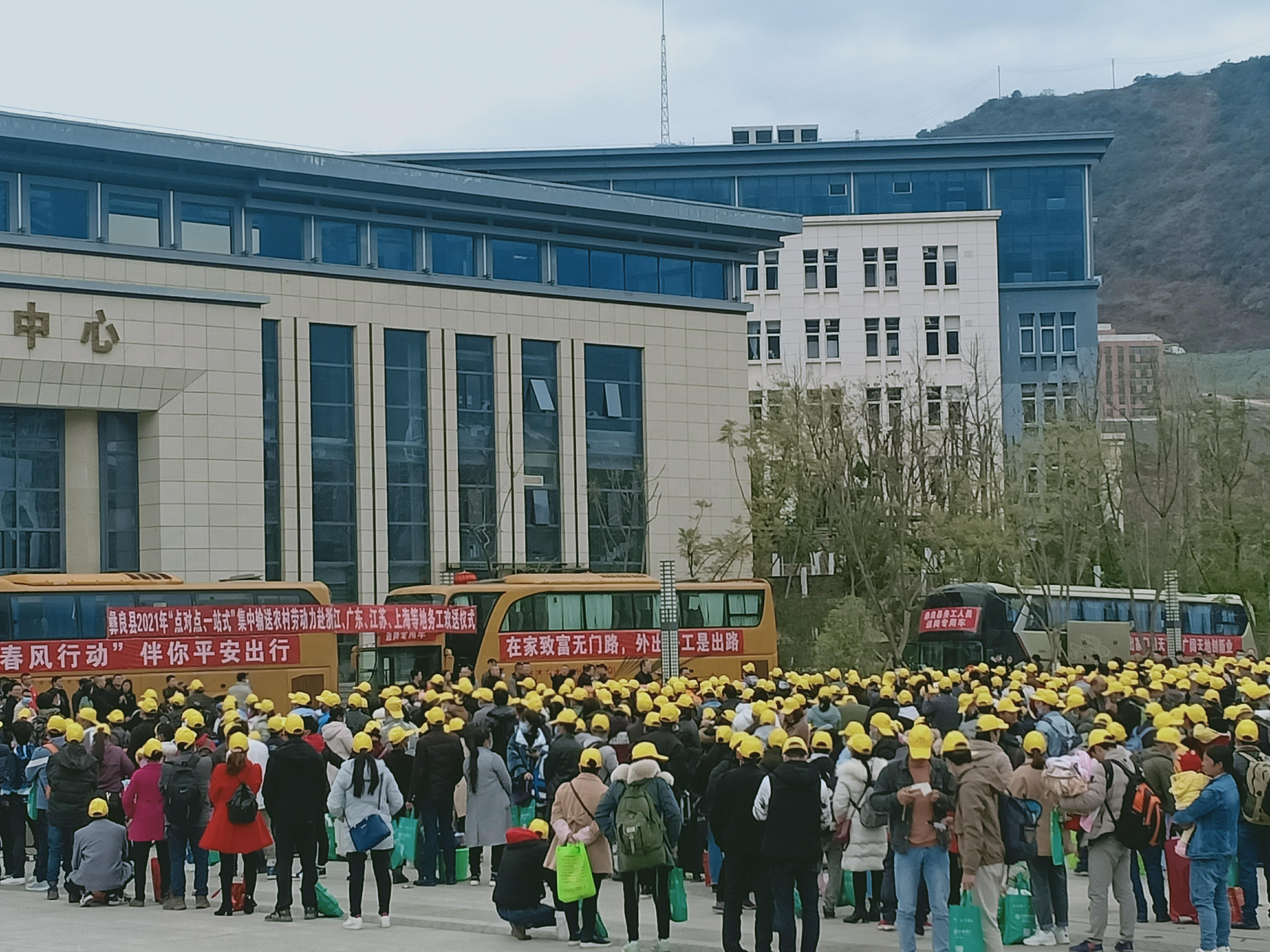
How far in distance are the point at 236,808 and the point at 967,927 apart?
7.35 metres

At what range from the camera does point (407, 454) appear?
181 ft

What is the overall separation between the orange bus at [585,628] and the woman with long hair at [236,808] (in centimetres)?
2165

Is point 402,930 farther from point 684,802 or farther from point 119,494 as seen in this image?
point 119,494

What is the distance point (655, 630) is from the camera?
4275 centimetres

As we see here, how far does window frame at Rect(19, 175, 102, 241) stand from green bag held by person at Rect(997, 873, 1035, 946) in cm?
3902

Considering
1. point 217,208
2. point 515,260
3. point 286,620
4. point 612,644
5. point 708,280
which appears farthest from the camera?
point 708,280

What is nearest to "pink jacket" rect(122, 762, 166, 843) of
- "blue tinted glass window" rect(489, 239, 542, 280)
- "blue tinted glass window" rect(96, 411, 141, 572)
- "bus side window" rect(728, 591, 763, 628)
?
"bus side window" rect(728, 591, 763, 628)

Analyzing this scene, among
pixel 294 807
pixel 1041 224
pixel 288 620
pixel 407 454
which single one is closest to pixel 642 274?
pixel 407 454

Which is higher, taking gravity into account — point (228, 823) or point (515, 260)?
point (515, 260)

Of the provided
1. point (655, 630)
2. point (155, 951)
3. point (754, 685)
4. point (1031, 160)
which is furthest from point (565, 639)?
point (1031, 160)

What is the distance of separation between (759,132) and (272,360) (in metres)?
54.0

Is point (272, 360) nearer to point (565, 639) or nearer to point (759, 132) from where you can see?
point (565, 639)

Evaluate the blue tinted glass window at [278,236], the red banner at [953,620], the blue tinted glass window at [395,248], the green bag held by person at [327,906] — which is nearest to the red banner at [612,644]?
the red banner at [953,620]

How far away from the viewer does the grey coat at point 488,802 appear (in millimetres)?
18391
